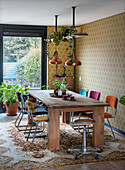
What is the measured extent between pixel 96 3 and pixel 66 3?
1.74ft

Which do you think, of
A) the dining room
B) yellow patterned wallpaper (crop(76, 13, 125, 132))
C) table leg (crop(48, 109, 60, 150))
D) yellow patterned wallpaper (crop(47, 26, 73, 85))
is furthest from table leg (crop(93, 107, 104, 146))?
yellow patterned wallpaper (crop(47, 26, 73, 85))

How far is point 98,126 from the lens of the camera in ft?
16.7

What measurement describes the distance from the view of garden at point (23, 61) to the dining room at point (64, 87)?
0.03 m

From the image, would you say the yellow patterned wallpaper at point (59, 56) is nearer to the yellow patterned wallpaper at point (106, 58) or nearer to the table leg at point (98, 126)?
the yellow patterned wallpaper at point (106, 58)

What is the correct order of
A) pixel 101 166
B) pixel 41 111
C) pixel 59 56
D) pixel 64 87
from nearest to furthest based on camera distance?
pixel 101 166 < pixel 41 111 < pixel 64 87 < pixel 59 56

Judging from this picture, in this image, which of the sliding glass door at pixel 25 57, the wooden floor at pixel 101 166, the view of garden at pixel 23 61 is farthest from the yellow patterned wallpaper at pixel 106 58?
the wooden floor at pixel 101 166

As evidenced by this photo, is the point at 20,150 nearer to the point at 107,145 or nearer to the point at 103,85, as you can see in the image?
the point at 107,145

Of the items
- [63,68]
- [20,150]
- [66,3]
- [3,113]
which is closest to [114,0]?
[66,3]

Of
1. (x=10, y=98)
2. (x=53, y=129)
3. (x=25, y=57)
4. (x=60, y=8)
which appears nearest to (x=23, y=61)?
(x=25, y=57)

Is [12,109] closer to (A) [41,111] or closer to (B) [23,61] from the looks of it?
(B) [23,61]

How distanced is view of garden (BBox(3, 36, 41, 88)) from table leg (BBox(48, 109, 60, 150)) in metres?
3.82

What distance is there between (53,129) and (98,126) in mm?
866

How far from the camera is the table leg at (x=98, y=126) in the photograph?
199 inches

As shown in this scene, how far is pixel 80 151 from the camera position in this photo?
15.6ft
